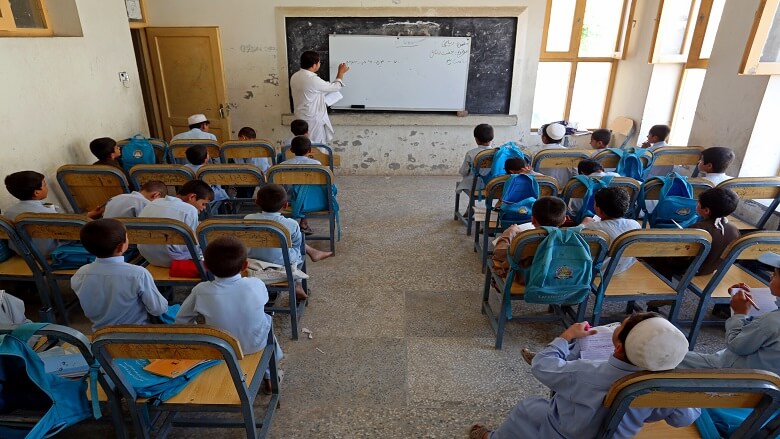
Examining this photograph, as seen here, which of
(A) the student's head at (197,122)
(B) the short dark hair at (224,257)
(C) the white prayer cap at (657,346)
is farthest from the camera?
(A) the student's head at (197,122)

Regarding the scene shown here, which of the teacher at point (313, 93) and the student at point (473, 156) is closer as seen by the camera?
the student at point (473, 156)

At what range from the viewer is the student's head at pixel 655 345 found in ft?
4.16

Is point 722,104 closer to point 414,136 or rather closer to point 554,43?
point 554,43

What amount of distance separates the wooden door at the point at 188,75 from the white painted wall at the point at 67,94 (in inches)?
19.5

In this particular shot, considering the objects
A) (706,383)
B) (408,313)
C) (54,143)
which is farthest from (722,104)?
(54,143)

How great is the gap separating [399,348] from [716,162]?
9.57ft

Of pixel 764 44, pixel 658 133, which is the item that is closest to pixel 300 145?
pixel 658 133

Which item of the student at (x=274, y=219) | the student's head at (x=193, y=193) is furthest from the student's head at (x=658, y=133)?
the student's head at (x=193, y=193)

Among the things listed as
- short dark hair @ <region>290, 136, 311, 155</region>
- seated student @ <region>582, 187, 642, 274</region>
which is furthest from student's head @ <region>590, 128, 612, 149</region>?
short dark hair @ <region>290, 136, 311, 155</region>

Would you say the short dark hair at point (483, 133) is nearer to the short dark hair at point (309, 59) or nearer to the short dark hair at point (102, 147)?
the short dark hair at point (309, 59)

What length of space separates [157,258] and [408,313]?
165 centimetres

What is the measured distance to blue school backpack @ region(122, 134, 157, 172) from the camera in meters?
4.26

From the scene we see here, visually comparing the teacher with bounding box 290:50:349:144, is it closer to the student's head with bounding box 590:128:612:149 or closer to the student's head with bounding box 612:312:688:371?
the student's head with bounding box 590:128:612:149

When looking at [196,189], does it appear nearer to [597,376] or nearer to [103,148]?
[103,148]
